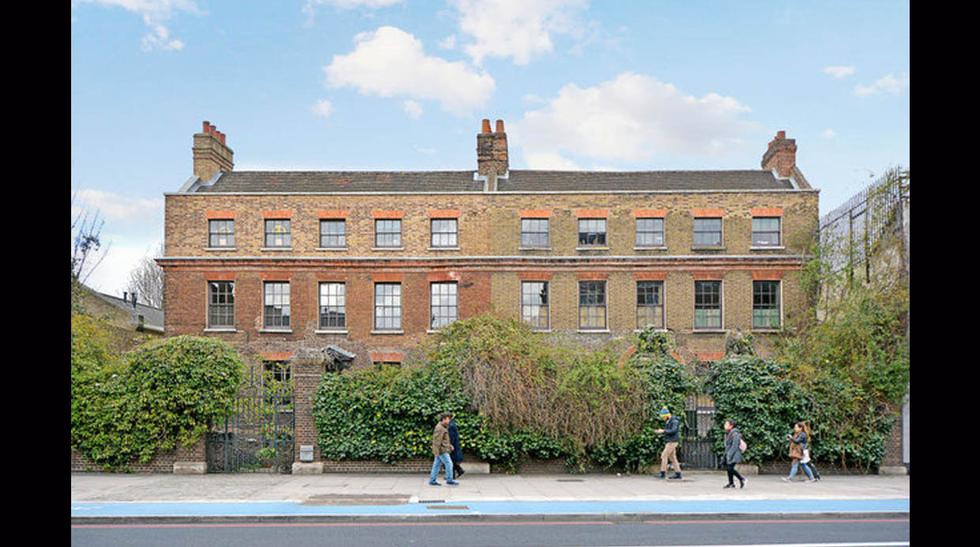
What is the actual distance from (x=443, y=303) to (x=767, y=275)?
13255 millimetres

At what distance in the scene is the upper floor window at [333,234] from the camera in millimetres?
31875

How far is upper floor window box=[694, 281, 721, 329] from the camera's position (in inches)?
1228

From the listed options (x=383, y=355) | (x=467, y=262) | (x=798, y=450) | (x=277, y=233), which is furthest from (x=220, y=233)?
(x=798, y=450)

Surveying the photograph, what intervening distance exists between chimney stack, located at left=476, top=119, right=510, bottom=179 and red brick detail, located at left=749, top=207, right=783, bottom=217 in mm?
10878

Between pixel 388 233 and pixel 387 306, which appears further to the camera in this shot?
pixel 388 233

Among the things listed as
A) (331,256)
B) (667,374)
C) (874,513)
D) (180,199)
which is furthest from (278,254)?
(874,513)

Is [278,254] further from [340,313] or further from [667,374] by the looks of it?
[667,374]

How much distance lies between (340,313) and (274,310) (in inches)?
108

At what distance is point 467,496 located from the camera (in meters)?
14.7

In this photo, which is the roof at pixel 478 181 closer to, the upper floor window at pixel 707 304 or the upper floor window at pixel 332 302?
the upper floor window at pixel 332 302

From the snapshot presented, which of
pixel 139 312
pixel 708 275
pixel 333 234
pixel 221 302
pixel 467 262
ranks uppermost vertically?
pixel 333 234

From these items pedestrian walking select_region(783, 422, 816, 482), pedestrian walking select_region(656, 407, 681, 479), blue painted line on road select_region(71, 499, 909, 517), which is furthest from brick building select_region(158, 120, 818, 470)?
blue painted line on road select_region(71, 499, 909, 517)

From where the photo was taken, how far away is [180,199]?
105ft

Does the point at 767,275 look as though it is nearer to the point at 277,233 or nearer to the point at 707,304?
the point at 707,304
